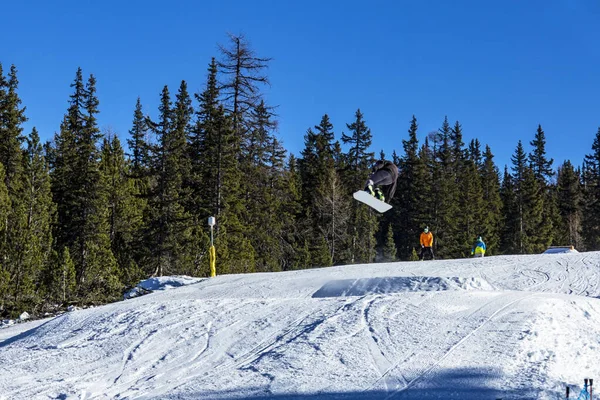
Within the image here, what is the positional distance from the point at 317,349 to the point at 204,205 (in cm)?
2736

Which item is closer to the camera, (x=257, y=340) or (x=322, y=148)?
(x=257, y=340)

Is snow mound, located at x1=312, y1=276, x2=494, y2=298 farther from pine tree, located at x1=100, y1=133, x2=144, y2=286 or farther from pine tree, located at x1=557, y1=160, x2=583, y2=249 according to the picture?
pine tree, located at x1=557, y1=160, x2=583, y2=249

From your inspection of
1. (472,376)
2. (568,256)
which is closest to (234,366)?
(472,376)

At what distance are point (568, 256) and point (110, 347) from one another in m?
16.4

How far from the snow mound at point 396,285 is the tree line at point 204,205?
12049mm

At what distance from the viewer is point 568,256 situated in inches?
791

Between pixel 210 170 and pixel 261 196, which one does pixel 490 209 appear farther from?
pixel 210 170

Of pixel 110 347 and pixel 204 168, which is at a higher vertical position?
pixel 204 168

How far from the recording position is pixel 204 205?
3553 centimetres

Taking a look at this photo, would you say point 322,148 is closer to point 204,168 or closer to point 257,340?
point 204,168

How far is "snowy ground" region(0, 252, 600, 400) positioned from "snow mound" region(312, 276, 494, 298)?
90.9 inches

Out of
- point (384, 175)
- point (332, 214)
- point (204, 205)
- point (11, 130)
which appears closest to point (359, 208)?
point (332, 214)

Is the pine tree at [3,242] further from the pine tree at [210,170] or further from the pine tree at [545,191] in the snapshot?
the pine tree at [545,191]

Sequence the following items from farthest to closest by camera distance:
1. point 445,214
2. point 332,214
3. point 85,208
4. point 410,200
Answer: point 410,200
point 445,214
point 332,214
point 85,208
